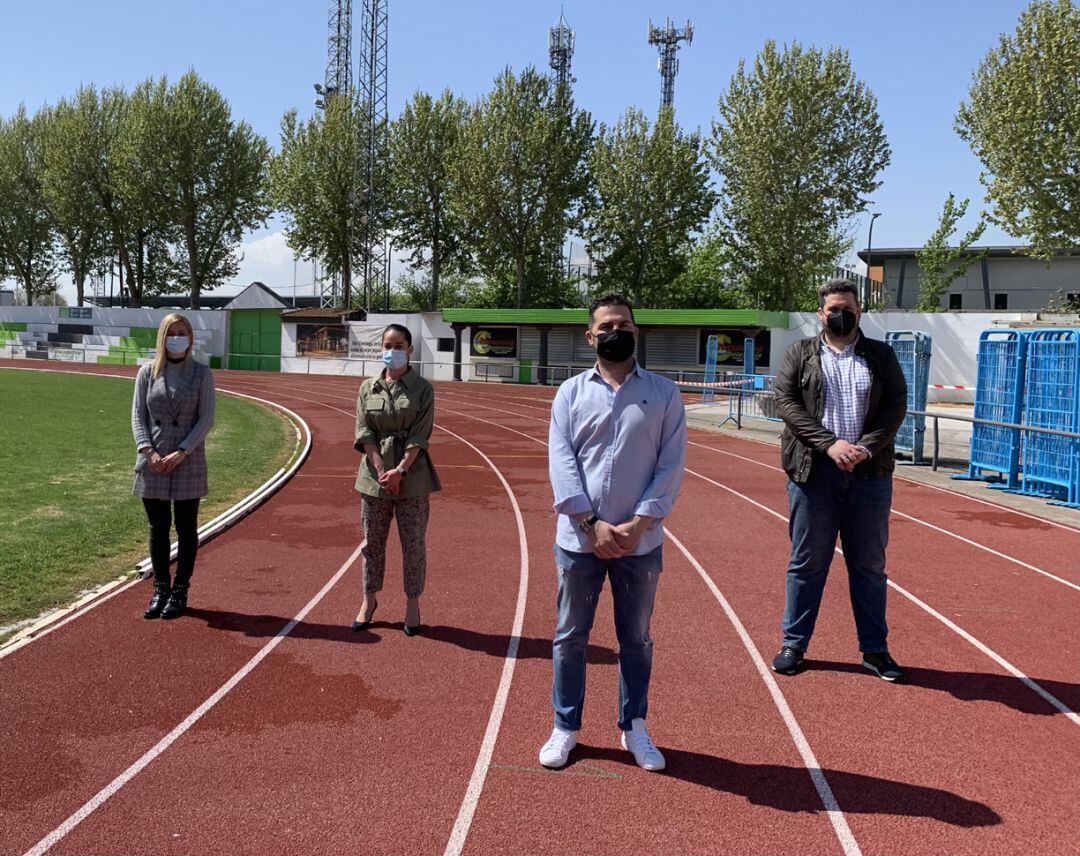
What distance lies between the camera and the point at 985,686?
460 centimetres

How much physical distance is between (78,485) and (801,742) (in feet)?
29.2

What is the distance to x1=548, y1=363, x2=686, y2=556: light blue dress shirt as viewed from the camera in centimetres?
348

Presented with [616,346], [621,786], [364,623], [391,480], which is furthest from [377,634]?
[616,346]

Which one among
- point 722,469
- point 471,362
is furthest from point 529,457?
point 471,362

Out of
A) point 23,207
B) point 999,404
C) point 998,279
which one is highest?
point 23,207

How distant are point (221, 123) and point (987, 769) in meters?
55.4

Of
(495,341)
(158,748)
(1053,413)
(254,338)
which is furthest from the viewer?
(254,338)

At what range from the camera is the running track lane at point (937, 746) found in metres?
3.17

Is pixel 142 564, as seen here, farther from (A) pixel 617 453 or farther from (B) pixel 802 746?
(B) pixel 802 746

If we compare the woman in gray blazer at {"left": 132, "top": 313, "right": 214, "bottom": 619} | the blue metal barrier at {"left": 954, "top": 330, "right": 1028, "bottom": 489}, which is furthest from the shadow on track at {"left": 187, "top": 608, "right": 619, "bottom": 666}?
Result: the blue metal barrier at {"left": 954, "top": 330, "right": 1028, "bottom": 489}

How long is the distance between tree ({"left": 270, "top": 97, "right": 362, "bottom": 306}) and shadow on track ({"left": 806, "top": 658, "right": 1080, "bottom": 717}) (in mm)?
46679

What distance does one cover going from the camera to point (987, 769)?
366 cm

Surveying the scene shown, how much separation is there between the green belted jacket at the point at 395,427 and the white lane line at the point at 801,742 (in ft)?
7.34

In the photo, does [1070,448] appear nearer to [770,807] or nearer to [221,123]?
[770,807]
